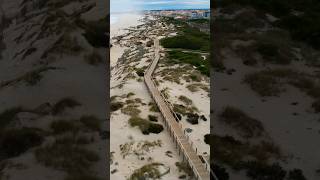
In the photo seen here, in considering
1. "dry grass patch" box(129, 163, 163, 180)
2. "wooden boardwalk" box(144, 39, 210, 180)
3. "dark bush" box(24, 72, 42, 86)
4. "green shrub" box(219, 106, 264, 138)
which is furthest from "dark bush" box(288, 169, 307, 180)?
"dark bush" box(24, 72, 42, 86)

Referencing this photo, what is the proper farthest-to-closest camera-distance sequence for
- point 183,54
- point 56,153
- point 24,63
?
point 183,54, point 24,63, point 56,153

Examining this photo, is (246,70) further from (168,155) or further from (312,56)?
(168,155)

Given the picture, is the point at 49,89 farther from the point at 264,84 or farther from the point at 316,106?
the point at 316,106

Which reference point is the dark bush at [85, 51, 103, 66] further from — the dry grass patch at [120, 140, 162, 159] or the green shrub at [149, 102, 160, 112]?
the dry grass patch at [120, 140, 162, 159]

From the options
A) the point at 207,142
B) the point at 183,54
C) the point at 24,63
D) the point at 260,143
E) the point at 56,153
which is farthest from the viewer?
the point at 183,54

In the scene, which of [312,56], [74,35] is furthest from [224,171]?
[74,35]

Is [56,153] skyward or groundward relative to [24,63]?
groundward
